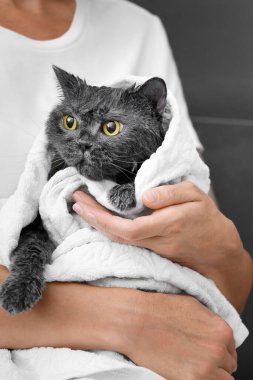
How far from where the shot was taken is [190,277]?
859 mm

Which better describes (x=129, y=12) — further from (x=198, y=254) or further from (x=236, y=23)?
(x=198, y=254)

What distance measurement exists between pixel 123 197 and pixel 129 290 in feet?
0.55

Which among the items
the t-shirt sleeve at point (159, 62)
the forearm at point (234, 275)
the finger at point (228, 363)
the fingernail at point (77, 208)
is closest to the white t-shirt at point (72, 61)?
the t-shirt sleeve at point (159, 62)

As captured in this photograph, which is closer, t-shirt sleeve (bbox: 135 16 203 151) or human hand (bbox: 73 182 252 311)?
human hand (bbox: 73 182 252 311)

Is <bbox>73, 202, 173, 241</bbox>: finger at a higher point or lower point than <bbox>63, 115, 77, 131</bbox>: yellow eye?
lower

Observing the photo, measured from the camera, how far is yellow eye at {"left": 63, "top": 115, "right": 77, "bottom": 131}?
32.2 inches

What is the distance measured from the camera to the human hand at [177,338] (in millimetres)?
823

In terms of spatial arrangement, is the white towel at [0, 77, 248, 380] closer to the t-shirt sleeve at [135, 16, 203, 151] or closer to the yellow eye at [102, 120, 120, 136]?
the yellow eye at [102, 120, 120, 136]

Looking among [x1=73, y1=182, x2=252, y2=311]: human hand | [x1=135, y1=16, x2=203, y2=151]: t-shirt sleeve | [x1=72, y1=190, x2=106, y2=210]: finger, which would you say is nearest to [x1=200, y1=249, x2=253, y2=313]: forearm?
[x1=73, y1=182, x2=252, y2=311]: human hand

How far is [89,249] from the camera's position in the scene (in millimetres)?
805

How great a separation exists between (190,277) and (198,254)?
5 cm

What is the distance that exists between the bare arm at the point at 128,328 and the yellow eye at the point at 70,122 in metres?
0.27

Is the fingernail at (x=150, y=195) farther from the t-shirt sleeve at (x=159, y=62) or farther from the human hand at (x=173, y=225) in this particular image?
the t-shirt sleeve at (x=159, y=62)

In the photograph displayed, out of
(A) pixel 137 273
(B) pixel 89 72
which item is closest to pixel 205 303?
(A) pixel 137 273
